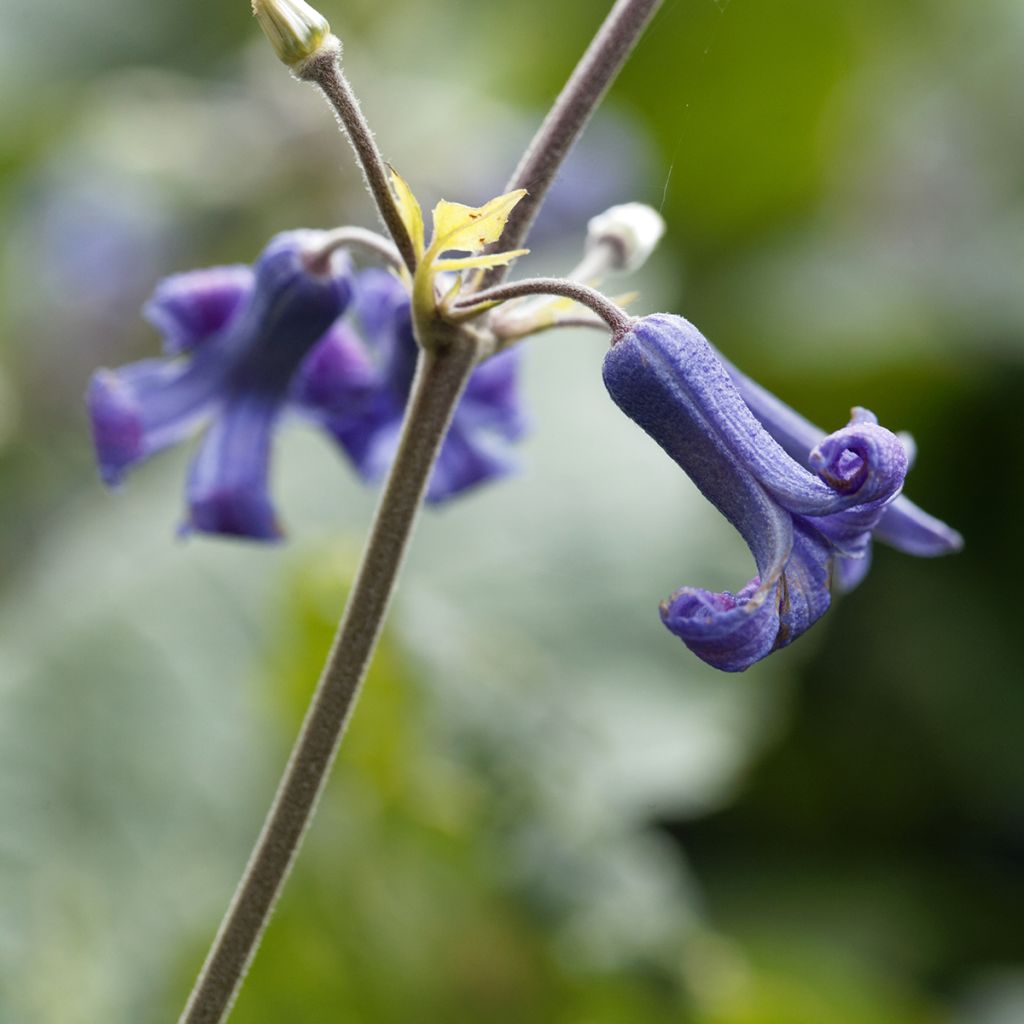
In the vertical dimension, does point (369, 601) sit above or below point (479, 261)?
below

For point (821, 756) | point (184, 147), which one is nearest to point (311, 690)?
point (821, 756)

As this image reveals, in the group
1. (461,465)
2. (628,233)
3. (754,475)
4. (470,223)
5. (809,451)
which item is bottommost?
(461,465)

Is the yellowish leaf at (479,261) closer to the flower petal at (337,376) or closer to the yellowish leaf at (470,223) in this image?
the yellowish leaf at (470,223)

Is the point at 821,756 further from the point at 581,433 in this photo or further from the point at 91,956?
the point at 91,956

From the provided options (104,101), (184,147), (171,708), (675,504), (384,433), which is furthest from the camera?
(104,101)

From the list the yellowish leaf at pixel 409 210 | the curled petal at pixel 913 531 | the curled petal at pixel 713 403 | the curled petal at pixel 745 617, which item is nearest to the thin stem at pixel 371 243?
the yellowish leaf at pixel 409 210

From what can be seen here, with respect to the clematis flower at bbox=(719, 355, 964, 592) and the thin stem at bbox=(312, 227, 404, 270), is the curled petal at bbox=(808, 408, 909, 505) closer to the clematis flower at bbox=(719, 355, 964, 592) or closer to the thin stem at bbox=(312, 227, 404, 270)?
the clematis flower at bbox=(719, 355, 964, 592)

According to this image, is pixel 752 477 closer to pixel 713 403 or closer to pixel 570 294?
pixel 713 403

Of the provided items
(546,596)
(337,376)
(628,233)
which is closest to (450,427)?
(337,376)
